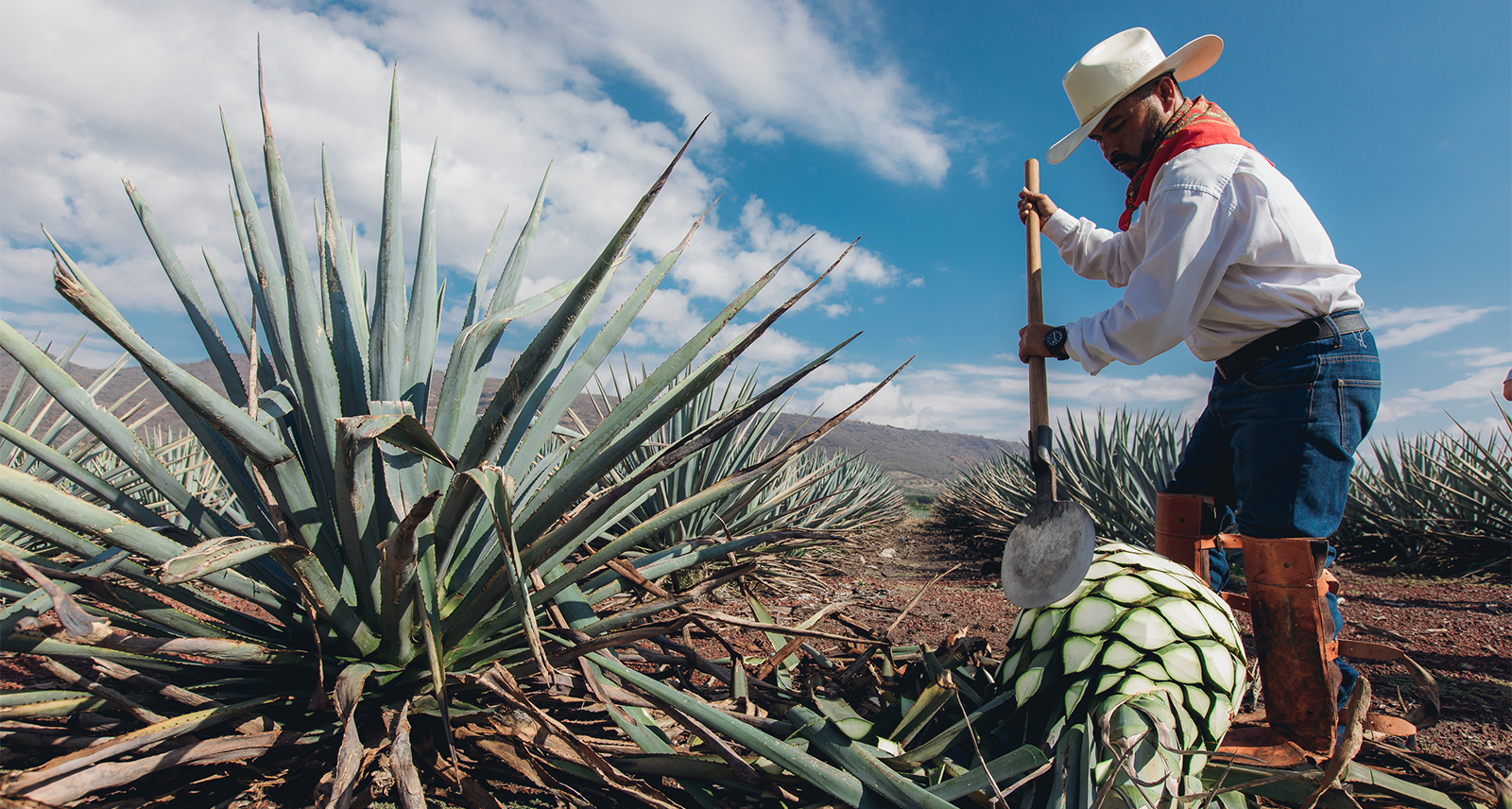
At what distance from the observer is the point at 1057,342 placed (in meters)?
1.82

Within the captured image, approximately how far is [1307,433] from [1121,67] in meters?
1.01

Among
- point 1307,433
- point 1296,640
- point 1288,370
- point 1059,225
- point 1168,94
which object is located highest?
point 1168,94

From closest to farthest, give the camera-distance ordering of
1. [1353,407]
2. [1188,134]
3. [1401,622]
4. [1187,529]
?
[1353,407]
[1188,134]
[1187,529]
[1401,622]

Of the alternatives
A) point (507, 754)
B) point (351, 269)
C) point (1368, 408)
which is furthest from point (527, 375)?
point (1368, 408)

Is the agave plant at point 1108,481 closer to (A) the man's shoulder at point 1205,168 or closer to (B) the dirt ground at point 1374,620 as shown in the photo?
(B) the dirt ground at point 1374,620

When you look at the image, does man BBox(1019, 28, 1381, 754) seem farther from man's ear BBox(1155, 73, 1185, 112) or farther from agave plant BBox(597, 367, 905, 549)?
agave plant BBox(597, 367, 905, 549)

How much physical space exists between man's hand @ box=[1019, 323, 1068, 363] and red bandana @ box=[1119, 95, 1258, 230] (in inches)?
17.0

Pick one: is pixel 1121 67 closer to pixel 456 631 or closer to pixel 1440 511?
pixel 456 631

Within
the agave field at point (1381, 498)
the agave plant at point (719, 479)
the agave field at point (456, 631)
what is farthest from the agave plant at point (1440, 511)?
the agave field at point (456, 631)

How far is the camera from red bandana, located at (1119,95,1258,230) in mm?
1670

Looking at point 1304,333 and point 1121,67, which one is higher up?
point 1121,67

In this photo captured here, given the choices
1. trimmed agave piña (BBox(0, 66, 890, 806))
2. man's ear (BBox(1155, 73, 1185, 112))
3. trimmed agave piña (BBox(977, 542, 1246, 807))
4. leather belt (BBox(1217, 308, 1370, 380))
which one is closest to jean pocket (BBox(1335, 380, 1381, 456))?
leather belt (BBox(1217, 308, 1370, 380))

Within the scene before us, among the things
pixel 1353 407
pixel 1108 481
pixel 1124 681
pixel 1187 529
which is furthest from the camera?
pixel 1108 481

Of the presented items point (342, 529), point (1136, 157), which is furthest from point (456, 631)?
point (1136, 157)
